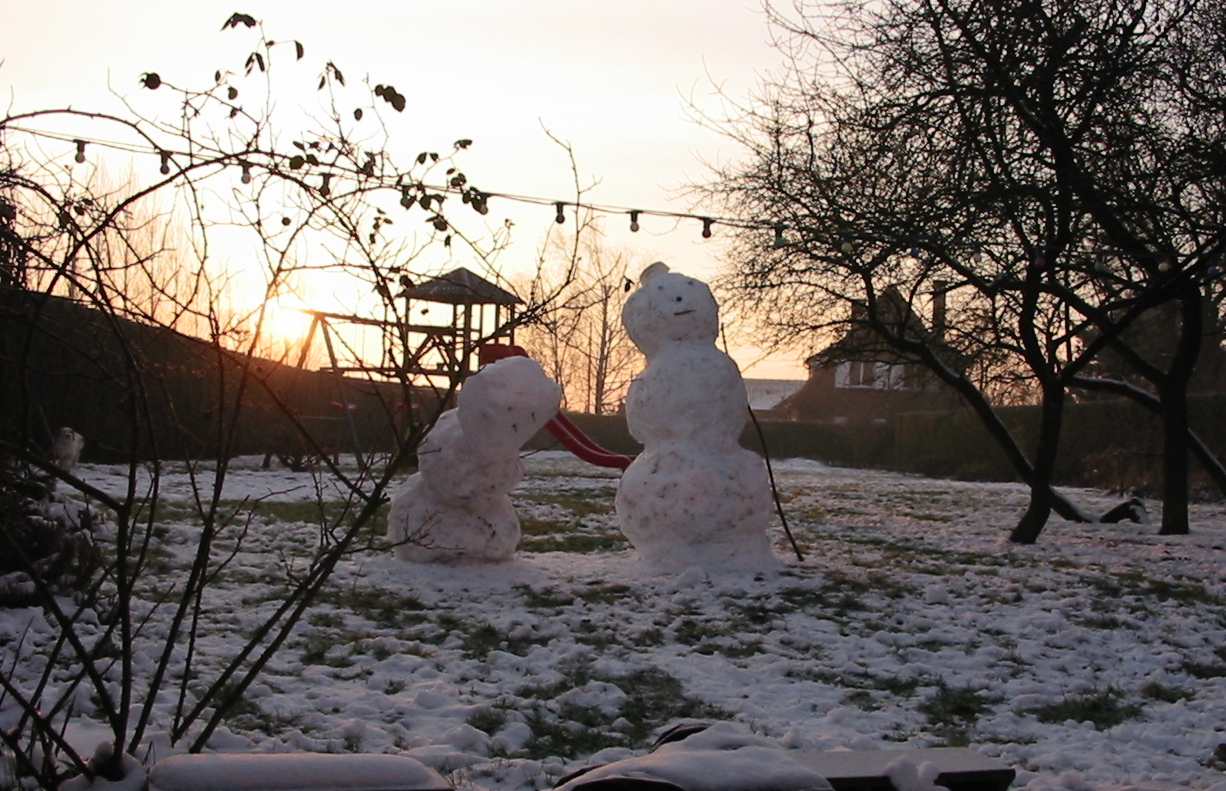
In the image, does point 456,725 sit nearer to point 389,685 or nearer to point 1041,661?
point 389,685

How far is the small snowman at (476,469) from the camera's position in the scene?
6.94m

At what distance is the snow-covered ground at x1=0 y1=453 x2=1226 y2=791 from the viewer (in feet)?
12.6

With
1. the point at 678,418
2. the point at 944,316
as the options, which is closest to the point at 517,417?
the point at 678,418

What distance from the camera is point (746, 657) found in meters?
5.17

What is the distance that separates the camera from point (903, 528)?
36.2ft

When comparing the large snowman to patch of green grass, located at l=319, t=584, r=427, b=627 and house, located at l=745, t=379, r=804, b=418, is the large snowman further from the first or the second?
house, located at l=745, t=379, r=804, b=418

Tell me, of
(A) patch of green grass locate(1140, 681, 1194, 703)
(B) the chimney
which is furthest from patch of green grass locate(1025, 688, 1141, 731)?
(B) the chimney

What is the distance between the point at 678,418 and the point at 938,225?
2654 mm

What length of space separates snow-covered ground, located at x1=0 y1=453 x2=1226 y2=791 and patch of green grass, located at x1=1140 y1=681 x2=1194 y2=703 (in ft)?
0.07

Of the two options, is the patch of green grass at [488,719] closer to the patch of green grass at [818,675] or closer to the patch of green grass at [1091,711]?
the patch of green grass at [818,675]

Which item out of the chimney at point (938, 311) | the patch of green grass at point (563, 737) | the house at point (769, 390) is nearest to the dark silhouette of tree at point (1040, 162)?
the chimney at point (938, 311)

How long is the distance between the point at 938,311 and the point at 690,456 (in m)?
5.72

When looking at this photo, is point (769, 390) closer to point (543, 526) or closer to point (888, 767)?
point (543, 526)

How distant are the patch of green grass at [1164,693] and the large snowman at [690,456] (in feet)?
9.19
